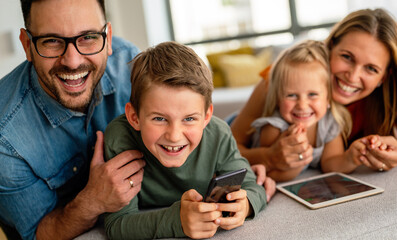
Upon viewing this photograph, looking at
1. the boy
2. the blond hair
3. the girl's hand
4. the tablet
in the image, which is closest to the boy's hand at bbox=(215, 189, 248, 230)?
the boy

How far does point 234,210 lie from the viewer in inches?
46.3

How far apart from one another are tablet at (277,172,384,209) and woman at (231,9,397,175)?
0.08 metres

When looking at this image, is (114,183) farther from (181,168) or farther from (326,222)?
(326,222)

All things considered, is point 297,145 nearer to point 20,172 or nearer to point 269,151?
point 269,151

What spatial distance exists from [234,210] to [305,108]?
688mm

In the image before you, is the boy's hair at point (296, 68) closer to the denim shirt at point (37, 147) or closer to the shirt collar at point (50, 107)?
the denim shirt at point (37, 147)

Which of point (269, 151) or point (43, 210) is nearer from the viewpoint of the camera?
point (43, 210)

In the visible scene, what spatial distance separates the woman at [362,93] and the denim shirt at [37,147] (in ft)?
2.39

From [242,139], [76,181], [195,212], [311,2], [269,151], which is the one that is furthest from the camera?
[311,2]

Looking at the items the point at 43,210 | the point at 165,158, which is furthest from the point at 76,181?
the point at 165,158

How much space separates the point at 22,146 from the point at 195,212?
0.68 metres

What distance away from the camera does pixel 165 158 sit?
124cm

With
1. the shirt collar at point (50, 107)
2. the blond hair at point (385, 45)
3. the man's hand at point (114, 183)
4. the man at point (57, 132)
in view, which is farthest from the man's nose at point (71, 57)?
the blond hair at point (385, 45)

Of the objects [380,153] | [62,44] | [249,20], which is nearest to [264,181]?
[380,153]
